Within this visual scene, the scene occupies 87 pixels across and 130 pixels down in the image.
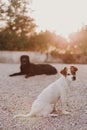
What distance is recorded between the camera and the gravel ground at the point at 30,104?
5902mm

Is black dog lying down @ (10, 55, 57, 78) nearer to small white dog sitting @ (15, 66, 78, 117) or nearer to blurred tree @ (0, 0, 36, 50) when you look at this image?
small white dog sitting @ (15, 66, 78, 117)

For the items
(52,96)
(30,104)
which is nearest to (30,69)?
(30,104)

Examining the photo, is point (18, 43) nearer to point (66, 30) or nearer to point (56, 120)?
point (66, 30)

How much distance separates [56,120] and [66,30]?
2036 centimetres

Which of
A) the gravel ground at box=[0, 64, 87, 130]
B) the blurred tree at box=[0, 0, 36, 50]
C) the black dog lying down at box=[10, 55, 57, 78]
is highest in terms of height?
the blurred tree at box=[0, 0, 36, 50]

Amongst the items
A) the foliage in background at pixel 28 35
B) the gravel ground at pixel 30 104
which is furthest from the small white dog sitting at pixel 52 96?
the foliage in background at pixel 28 35

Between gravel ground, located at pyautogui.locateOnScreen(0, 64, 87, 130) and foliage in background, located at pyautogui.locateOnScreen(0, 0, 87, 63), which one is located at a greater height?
foliage in background, located at pyautogui.locateOnScreen(0, 0, 87, 63)

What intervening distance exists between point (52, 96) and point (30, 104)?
1.33 meters

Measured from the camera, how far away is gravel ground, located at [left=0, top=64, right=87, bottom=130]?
232 inches

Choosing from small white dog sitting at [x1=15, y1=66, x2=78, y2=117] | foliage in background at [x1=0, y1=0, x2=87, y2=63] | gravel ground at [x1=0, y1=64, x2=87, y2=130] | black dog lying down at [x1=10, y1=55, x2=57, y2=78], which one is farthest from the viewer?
foliage in background at [x1=0, y1=0, x2=87, y2=63]

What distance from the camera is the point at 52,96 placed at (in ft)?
21.5

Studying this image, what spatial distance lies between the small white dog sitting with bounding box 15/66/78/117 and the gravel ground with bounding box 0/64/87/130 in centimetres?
13

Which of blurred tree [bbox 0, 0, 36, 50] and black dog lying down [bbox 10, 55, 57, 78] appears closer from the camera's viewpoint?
black dog lying down [bbox 10, 55, 57, 78]

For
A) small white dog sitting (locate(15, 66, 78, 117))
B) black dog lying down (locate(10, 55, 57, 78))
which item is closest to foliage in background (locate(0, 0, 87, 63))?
black dog lying down (locate(10, 55, 57, 78))
